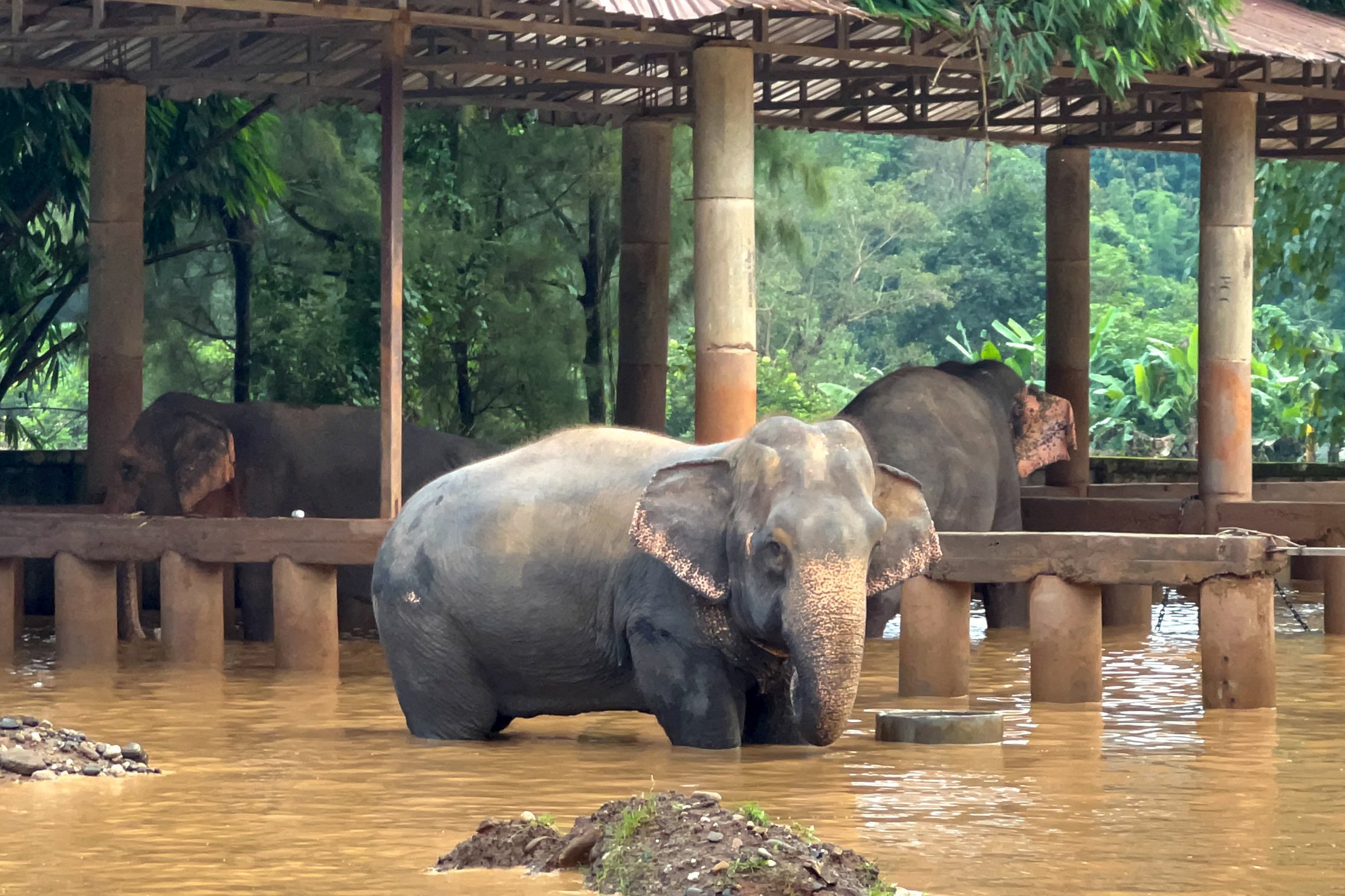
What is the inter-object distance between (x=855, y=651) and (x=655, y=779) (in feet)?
3.00

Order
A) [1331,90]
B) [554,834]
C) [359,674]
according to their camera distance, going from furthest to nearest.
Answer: [1331,90] < [359,674] < [554,834]

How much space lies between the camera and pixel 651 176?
21141 mm

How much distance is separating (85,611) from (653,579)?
231 inches

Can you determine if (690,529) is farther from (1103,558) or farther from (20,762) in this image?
(1103,558)

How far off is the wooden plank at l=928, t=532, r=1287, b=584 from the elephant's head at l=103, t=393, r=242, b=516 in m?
6.09

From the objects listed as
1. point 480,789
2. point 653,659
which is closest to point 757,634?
point 653,659

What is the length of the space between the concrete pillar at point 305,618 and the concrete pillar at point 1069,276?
31.2 ft

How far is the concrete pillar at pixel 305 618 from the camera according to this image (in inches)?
564

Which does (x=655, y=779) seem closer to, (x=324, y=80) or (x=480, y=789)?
(x=480, y=789)

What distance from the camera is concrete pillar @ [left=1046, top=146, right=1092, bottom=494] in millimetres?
22203

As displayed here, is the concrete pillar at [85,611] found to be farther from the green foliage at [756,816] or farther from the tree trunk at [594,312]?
the tree trunk at [594,312]

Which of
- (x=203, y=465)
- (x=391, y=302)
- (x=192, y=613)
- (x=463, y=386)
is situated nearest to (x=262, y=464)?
(x=203, y=465)

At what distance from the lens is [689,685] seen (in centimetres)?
1020

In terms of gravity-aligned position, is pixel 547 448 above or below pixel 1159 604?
above
